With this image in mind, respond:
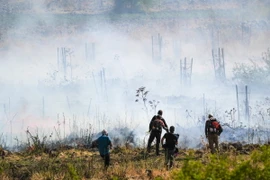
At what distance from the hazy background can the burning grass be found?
2673cm

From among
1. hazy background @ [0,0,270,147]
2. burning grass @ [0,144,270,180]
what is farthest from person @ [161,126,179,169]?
hazy background @ [0,0,270,147]

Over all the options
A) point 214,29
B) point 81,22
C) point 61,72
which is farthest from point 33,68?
point 214,29

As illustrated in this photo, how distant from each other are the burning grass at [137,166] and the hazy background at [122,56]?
26.7m

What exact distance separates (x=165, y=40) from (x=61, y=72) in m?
19.2

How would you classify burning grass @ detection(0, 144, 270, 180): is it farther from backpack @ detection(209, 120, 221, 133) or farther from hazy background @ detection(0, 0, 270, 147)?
hazy background @ detection(0, 0, 270, 147)

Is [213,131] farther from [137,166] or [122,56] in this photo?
[122,56]

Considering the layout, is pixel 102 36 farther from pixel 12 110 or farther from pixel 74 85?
pixel 12 110

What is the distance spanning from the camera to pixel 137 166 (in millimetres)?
17312

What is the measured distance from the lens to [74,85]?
66562 mm

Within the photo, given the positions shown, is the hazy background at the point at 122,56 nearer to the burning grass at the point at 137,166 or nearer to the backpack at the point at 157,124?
the burning grass at the point at 137,166

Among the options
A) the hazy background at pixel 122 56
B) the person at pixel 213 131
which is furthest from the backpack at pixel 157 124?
the hazy background at pixel 122 56

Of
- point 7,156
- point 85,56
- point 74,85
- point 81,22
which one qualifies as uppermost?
point 81,22

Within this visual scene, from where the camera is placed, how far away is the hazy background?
2199 inches

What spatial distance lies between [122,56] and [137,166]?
5918 cm
